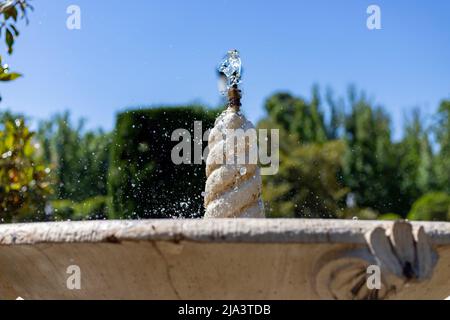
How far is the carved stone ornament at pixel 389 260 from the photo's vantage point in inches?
72.4

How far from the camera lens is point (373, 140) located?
74.2 ft

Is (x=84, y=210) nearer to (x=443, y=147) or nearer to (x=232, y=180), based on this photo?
(x=232, y=180)

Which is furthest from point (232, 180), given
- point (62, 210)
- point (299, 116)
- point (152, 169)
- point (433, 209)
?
point (299, 116)

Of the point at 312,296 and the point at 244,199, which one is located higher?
the point at 244,199

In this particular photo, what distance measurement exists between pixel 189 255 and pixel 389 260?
1.78 feet

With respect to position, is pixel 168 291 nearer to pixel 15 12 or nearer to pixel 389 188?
pixel 15 12

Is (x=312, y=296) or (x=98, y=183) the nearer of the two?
(x=312, y=296)

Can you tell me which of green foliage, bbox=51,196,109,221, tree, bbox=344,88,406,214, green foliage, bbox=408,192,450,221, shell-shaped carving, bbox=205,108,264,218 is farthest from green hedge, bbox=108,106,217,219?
tree, bbox=344,88,406,214

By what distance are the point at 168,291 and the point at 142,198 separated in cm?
551

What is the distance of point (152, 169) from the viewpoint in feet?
24.7

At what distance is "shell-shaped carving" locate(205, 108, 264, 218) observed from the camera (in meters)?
3.20

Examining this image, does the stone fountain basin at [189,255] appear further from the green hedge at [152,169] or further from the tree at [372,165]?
the tree at [372,165]
